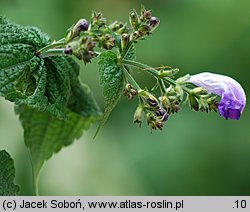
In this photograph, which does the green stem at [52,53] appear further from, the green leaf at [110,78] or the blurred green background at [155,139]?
the blurred green background at [155,139]

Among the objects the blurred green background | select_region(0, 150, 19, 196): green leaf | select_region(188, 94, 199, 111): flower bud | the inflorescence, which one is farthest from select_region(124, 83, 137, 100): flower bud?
the blurred green background

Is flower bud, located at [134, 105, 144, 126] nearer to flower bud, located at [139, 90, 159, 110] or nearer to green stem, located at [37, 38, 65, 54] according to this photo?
flower bud, located at [139, 90, 159, 110]

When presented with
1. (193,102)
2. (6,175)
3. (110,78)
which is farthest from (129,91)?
(6,175)

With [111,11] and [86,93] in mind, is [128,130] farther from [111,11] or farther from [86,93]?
[86,93]

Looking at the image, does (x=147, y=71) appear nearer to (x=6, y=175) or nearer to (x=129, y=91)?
(x=129, y=91)

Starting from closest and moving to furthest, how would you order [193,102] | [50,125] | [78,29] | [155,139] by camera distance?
[78,29] → [193,102] → [50,125] → [155,139]
